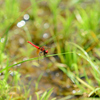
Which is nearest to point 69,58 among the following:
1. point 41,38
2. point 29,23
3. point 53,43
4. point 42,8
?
point 53,43

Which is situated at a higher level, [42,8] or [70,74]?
[42,8]

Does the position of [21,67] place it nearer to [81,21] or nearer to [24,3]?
[81,21]

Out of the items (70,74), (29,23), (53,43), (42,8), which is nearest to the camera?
(70,74)

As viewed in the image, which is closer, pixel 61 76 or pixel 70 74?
pixel 70 74

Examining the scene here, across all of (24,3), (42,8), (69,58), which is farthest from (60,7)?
(69,58)

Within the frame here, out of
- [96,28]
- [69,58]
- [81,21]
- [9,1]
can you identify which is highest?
[9,1]

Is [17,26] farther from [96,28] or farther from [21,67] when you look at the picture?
[96,28]

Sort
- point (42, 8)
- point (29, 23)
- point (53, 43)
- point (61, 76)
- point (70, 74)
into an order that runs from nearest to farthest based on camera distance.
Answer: point (70, 74) < point (61, 76) < point (53, 43) < point (29, 23) < point (42, 8)
